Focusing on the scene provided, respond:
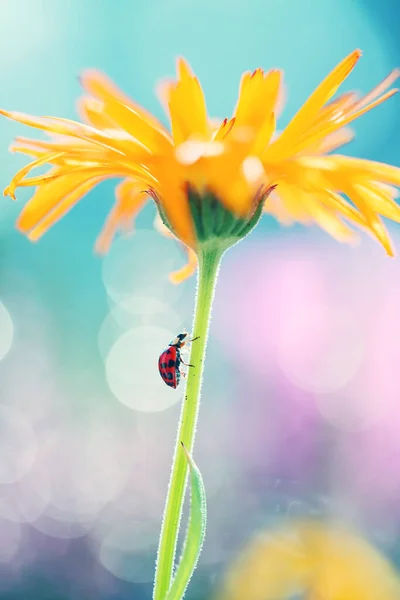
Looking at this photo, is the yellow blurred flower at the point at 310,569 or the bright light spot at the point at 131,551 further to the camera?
the bright light spot at the point at 131,551

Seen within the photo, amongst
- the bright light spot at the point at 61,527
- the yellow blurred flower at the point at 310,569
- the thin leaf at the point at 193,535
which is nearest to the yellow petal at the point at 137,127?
the thin leaf at the point at 193,535

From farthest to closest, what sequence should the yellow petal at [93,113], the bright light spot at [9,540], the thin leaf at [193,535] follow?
the bright light spot at [9,540], the yellow petal at [93,113], the thin leaf at [193,535]

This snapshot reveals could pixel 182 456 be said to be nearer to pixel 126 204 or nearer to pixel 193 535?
pixel 193 535

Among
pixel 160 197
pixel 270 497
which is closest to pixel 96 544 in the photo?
pixel 270 497

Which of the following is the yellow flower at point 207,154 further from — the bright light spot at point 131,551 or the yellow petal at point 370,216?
the bright light spot at point 131,551

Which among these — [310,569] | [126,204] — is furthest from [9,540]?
[126,204]

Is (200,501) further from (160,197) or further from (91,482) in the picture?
(91,482)

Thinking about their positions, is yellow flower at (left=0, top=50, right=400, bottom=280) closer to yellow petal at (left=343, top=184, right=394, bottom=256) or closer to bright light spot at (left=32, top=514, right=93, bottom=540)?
yellow petal at (left=343, top=184, right=394, bottom=256)
